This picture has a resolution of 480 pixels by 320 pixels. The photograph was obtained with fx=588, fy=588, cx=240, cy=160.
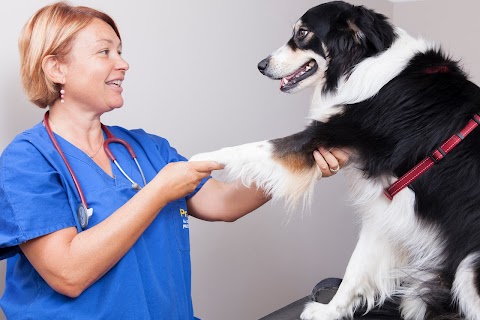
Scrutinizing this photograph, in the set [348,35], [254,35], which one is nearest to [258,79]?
[254,35]

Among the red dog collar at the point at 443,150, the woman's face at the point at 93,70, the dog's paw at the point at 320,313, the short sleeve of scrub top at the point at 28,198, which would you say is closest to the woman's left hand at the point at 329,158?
the red dog collar at the point at 443,150

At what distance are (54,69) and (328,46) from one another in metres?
0.80

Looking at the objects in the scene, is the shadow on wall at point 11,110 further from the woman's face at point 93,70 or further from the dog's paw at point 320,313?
the dog's paw at point 320,313

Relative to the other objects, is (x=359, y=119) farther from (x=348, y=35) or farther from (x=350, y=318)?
(x=350, y=318)

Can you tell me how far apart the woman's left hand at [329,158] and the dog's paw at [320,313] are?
41cm

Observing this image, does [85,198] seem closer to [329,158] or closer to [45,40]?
[45,40]

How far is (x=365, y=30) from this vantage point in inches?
67.4

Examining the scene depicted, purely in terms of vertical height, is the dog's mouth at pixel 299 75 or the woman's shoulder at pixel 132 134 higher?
the dog's mouth at pixel 299 75

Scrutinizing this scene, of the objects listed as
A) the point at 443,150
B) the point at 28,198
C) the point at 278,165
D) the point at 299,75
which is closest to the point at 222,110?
the point at 299,75

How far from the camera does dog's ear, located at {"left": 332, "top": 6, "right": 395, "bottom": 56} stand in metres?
1.71

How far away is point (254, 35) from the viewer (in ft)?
9.26

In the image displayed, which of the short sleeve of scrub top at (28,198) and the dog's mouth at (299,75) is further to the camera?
the dog's mouth at (299,75)

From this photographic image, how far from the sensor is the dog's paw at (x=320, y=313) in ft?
5.64

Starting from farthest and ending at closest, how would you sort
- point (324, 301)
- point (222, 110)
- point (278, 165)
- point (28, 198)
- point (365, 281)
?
point (222, 110), point (324, 301), point (365, 281), point (278, 165), point (28, 198)
